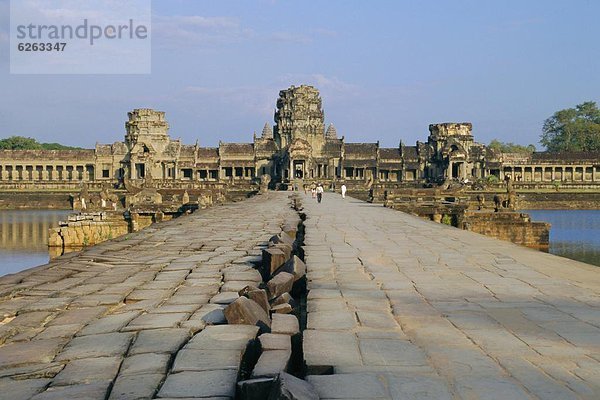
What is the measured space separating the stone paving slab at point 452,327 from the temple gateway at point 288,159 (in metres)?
60.7

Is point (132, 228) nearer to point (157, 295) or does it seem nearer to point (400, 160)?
point (157, 295)

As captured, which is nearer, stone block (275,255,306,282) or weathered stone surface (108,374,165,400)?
weathered stone surface (108,374,165,400)

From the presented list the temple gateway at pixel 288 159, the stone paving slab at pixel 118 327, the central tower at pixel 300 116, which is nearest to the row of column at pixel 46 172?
the temple gateway at pixel 288 159

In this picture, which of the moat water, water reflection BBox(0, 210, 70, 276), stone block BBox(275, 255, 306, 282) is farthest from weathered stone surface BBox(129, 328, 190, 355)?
the moat water

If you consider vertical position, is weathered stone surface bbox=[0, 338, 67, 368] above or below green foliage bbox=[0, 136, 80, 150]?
below

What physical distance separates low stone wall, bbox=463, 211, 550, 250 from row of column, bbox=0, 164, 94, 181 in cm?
6146

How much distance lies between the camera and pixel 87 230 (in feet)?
72.5

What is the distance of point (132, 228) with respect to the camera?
25.9m

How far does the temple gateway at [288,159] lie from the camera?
233ft

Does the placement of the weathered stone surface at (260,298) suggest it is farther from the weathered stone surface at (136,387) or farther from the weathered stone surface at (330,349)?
the weathered stone surface at (136,387)

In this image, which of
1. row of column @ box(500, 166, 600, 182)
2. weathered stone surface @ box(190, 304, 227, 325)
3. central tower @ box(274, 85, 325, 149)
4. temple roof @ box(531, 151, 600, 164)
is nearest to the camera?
weathered stone surface @ box(190, 304, 227, 325)

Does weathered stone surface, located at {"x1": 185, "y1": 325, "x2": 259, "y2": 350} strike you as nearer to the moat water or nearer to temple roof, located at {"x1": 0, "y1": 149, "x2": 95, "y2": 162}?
the moat water

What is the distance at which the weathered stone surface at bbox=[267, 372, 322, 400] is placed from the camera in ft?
8.84

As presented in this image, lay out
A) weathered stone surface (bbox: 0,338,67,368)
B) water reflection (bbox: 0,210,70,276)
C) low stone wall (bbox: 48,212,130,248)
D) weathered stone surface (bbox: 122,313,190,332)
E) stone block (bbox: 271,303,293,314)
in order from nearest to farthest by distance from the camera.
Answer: weathered stone surface (bbox: 0,338,67,368) < weathered stone surface (bbox: 122,313,190,332) < stone block (bbox: 271,303,293,314) < low stone wall (bbox: 48,212,130,248) < water reflection (bbox: 0,210,70,276)
